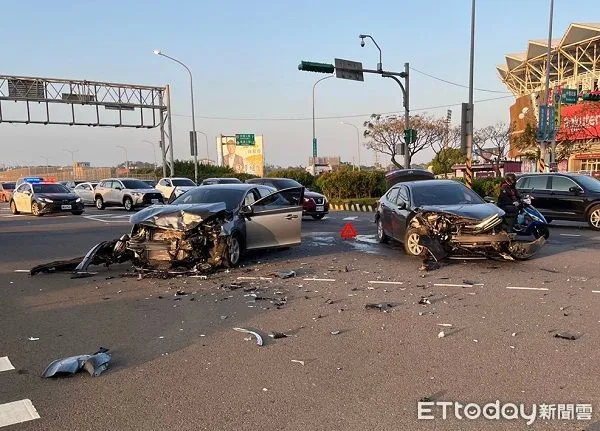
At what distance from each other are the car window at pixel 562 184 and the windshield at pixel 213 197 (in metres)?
10.4

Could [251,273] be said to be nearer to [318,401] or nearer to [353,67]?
[318,401]

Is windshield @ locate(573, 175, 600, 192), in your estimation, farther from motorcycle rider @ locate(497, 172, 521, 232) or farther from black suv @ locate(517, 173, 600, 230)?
motorcycle rider @ locate(497, 172, 521, 232)

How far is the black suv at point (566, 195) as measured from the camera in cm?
1445

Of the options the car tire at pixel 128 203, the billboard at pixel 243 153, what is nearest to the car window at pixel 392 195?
the car tire at pixel 128 203

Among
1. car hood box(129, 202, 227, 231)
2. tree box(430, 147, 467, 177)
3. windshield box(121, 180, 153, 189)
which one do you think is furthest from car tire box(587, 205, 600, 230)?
tree box(430, 147, 467, 177)

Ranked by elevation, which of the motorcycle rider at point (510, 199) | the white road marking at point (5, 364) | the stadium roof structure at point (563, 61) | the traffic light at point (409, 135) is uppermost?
the stadium roof structure at point (563, 61)

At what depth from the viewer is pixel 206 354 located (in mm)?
4707

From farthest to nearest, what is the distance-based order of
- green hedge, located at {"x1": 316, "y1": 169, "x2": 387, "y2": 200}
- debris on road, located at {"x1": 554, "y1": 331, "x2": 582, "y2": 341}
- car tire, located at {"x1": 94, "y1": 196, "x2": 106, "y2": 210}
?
green hedge, located at {"x1": 316, "y1": 169, "x2": 387, "y2": 200}, car tire, located at {"x1": 94, "y1": 196, "x2": 106, "y2": 210}, debris on road, located at {"x1": 554, "y1": 331, "x2": 582, "y2": 341}

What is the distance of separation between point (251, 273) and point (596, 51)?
68.0 meters

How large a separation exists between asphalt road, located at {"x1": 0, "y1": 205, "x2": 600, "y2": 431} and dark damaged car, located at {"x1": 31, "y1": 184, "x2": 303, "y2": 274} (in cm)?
39

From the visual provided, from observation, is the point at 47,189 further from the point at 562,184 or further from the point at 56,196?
the point at 562,184

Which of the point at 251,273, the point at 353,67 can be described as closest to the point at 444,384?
the point at 251,273

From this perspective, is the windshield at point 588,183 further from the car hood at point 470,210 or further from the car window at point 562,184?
the car hood at point 470,210

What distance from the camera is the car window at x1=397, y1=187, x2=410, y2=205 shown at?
404 inches
